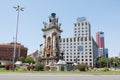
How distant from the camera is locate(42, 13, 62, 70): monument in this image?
54.0 metres

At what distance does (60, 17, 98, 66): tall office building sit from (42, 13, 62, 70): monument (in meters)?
84.3

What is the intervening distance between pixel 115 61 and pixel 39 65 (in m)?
97.8

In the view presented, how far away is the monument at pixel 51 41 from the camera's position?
2127 inches

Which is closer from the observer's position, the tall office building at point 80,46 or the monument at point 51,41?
the monument at point 51,41

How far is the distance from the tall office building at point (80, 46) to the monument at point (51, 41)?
3320 inches

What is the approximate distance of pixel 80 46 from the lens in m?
140

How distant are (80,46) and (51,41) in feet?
282

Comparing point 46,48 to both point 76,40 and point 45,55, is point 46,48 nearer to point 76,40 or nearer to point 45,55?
point 45,55

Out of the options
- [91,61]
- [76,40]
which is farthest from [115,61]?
[76,40]

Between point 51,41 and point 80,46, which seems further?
point 80,46

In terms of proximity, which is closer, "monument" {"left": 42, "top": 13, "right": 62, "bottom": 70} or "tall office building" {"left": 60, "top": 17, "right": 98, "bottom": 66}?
"monument" {"left": 42, "top": 13, "right": 62, "bottom": 70}

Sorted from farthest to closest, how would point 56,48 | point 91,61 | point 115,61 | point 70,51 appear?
point 70,51
point 91,61
point 115,61
point 56,48

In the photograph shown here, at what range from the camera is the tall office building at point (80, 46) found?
14369cm

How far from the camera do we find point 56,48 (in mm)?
55031
